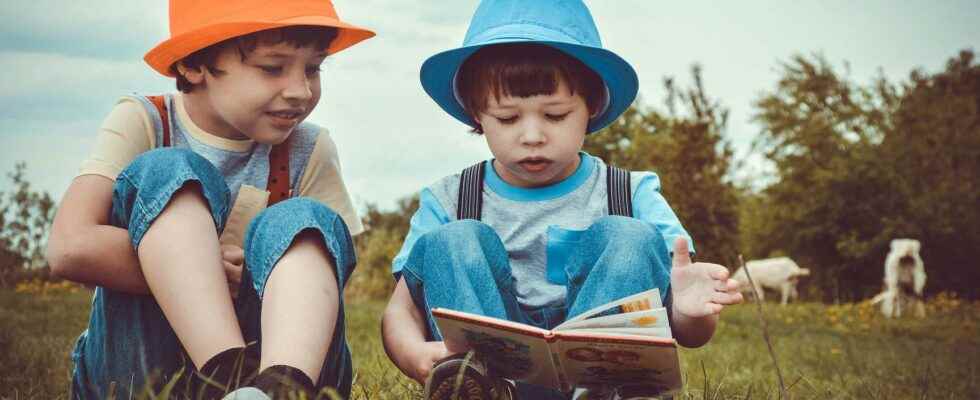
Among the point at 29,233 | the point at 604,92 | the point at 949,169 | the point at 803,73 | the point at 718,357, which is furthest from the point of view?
the point at 803,73

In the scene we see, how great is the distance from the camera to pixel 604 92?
243 centimetres

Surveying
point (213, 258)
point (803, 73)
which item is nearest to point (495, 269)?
point (213, 258)

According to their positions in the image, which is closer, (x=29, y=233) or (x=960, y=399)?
(x=960, y=399)

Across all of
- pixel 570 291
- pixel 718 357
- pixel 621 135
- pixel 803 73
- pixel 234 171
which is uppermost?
pixel 803 73

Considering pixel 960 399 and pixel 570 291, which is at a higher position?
pixel 570 291

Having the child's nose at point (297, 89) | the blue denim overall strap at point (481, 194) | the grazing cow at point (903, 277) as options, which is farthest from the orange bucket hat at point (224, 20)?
the grazing cow at point (903, 277)

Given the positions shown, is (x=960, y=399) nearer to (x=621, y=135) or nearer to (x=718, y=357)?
(x=718, y=357)

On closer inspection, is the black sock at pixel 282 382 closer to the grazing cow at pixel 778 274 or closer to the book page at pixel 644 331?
the book page at pixel 644 331

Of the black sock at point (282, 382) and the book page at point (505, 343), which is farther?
the book page at point (505, 343)

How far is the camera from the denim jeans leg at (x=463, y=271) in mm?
1957

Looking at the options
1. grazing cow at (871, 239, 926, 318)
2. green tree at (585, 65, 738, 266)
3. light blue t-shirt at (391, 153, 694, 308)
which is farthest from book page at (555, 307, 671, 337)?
grazing cow at (871, 239, 926, 318)

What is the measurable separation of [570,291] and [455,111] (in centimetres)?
74

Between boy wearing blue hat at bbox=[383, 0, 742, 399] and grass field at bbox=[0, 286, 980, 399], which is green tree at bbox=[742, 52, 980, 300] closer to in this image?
grass field at bbox=[0, 286, 980, 399]

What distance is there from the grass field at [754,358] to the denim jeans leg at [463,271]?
0.37m
